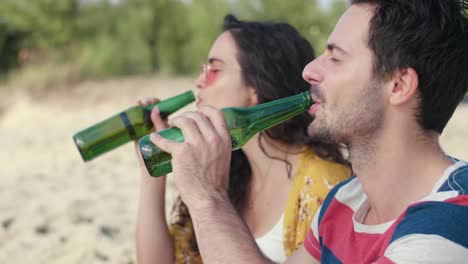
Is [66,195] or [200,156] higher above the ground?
[200,156]

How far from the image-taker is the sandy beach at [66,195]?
4.23m

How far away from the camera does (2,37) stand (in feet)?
58.6

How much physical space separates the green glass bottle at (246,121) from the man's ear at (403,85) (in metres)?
0.35

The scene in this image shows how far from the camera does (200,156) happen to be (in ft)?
4.69

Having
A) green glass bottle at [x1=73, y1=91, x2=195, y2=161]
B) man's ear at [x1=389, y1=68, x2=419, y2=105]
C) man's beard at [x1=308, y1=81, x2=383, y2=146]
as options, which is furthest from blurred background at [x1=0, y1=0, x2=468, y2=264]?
man's ear at [x1=389, y1=68, x2=419, y2=105]

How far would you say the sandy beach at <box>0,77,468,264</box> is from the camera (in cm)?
423

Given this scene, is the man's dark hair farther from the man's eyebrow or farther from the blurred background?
the blurred background

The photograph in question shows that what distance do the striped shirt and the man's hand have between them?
17.0 inches

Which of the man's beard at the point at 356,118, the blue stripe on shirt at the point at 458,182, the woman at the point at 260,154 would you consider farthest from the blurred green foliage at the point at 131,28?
the blue stripe on shirt at the point at 458,182

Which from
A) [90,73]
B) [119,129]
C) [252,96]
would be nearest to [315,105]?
[252,96]

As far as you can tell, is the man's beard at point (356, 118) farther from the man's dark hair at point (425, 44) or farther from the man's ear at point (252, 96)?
the man's ear at point (252, 96)

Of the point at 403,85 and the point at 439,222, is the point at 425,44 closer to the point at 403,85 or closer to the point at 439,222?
the point at 403,85

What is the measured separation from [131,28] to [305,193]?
1293 cm

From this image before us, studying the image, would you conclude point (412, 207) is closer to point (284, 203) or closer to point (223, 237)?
point (223, 237)
